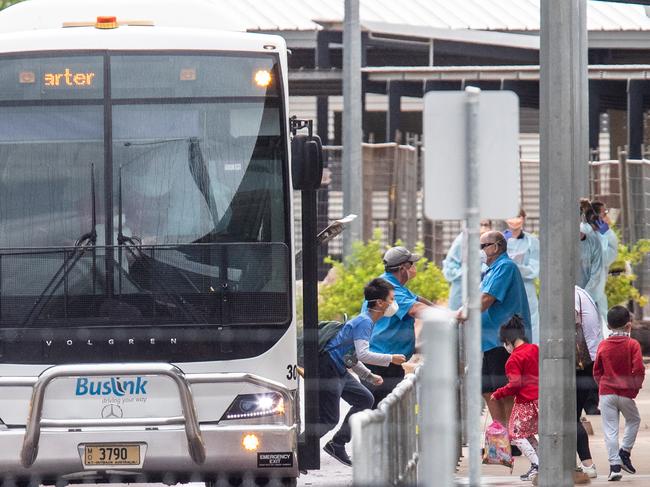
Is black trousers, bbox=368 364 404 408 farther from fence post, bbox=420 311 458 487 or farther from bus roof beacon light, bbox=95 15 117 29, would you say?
fence post, bbox=420 311 458 487

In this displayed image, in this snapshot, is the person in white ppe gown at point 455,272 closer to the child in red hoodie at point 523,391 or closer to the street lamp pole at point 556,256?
the child in red hoodie at point 523,391

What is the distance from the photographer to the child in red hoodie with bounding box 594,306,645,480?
11.6 m

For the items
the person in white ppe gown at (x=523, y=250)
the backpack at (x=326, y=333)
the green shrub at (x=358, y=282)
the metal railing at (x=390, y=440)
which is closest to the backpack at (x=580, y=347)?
the backpack at (x=326, y=333)

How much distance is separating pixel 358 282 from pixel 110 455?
1072cm

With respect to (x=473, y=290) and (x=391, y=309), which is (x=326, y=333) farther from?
(x=473, y=290)

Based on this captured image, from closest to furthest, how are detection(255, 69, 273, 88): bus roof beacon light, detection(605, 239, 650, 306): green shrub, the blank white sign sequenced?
the blank white sign
detection(255, 69, 273, 88): bus roof beacon light
detection(605, 239, 650, 306): green shrub

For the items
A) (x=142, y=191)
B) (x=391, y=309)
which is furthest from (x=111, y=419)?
(x=391, y=309)

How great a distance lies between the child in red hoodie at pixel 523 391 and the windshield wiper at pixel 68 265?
10.1 feet

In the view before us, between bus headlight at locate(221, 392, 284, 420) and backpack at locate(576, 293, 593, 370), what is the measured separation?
3.24m

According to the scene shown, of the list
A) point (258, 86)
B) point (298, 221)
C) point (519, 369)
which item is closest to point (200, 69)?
point (258, 86)

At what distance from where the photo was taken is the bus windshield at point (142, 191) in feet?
33.9

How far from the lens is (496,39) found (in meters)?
27.8

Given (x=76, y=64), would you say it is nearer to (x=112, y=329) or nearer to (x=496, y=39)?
(x=112, y=329)

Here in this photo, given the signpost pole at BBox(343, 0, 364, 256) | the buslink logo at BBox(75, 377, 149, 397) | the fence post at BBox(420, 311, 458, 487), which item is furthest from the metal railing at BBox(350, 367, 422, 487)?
the signpost pole at BBox(343, 0, 364, 256)
